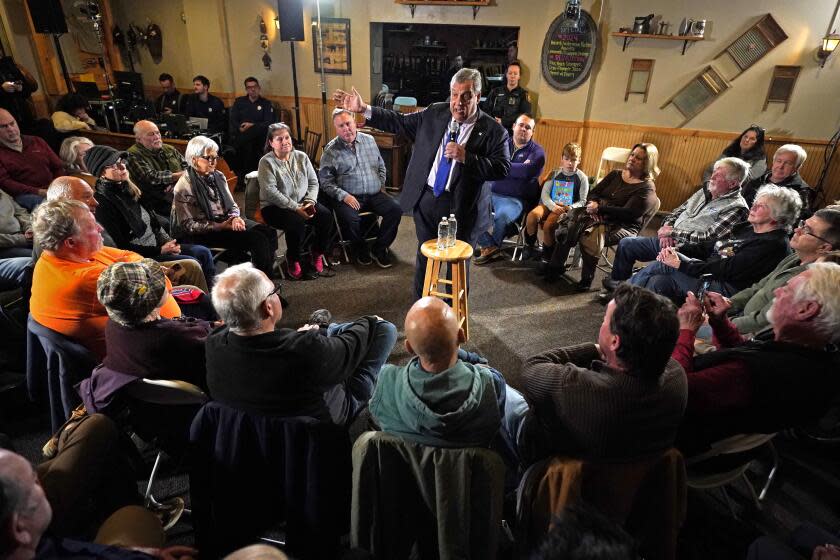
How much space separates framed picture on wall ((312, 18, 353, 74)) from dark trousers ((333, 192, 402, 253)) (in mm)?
3502

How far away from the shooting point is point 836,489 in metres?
2.09

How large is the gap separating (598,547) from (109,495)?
5.27 feet

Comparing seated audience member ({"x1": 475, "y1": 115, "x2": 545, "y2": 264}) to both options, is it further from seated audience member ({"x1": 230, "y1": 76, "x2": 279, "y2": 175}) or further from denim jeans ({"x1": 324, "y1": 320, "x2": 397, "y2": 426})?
seated audience member ({"x1": 230, "y1": 76, "x2": 279, "y2": 175})

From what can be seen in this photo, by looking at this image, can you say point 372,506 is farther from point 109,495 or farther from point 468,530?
point 109,495

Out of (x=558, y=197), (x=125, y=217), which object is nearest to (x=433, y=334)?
(x=125, y=217)

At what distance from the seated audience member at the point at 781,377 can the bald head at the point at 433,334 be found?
795 mm

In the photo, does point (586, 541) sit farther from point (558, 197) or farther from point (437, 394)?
point (558, 197)

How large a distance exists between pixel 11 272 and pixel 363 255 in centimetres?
243

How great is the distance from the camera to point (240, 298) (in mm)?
1404

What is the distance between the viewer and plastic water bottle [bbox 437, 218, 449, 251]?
2.81 meters

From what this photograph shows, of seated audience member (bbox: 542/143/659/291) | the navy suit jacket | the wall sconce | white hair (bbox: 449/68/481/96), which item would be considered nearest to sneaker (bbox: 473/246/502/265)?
seated audience member (bbox: 542/143/659/291)

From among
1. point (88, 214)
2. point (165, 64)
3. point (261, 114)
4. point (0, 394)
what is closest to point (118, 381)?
point (88, 214)

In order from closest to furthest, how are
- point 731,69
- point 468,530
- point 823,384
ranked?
1. point 468,530
2. point 823,384
3. point 731,69

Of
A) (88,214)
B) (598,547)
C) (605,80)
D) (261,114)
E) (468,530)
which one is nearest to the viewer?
(598,547)
